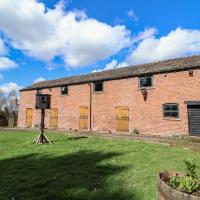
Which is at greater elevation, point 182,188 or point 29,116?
point 29,116

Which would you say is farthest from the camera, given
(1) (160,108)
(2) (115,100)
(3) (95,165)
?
(2) (115,100)

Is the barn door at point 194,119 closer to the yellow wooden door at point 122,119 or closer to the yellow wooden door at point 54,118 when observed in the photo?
the yellow wooden door at point 122,119

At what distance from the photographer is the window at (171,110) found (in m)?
19.8

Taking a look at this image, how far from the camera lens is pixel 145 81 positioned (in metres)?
22.1

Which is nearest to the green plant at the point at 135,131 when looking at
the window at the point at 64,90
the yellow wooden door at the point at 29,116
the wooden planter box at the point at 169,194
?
the window at the point at 64,90

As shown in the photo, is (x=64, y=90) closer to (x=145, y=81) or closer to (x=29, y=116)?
(x=29, y=116)

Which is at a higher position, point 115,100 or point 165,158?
point 115,100

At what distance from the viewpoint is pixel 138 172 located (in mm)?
7945

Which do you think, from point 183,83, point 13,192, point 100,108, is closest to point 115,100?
point 100,108

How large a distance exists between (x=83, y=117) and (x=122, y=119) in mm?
4878

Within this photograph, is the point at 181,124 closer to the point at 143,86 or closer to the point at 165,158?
the point at 143,86

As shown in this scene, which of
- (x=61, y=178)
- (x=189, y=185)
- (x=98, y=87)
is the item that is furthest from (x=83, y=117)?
(x=189, y=185)

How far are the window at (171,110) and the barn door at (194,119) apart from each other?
1.07 meters

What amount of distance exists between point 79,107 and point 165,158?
17541 millimetres
